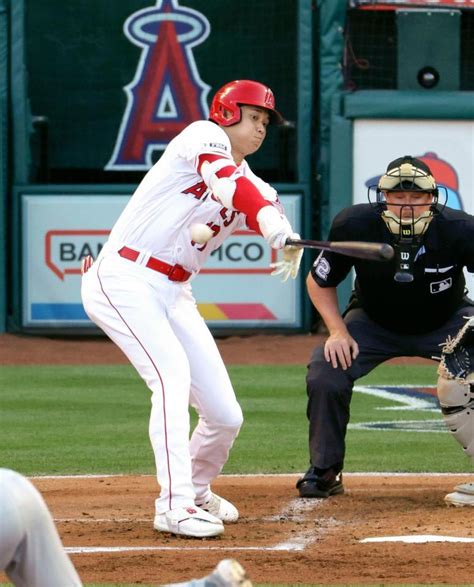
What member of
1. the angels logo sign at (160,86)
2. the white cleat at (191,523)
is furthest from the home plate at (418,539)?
the angels logo sign at (160,86)

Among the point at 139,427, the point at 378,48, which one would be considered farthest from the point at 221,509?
the point at 378,48

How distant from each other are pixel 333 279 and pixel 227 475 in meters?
1.27

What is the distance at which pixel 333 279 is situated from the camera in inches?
266

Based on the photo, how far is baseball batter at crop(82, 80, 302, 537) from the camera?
562cm

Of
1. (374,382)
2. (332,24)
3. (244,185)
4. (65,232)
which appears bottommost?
(374,382)

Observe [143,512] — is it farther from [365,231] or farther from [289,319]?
[289,319]

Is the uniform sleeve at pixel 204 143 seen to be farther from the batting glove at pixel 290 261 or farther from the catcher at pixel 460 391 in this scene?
the catcher at pixel 460 391

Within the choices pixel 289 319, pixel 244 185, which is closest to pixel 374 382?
pixel 289 319

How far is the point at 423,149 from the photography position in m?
14.8

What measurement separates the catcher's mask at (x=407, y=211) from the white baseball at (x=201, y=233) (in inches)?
45.0

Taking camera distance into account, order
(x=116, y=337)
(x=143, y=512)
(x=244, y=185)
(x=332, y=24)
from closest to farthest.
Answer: (x=244, y=185), (x=116, y=337), (x=143, y=512), (x=332, y=24)

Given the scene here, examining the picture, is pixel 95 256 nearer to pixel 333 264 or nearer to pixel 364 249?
pixel 333 264

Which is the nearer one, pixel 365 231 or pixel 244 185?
pixel 244 185

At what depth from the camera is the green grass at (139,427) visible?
25.7 feet
